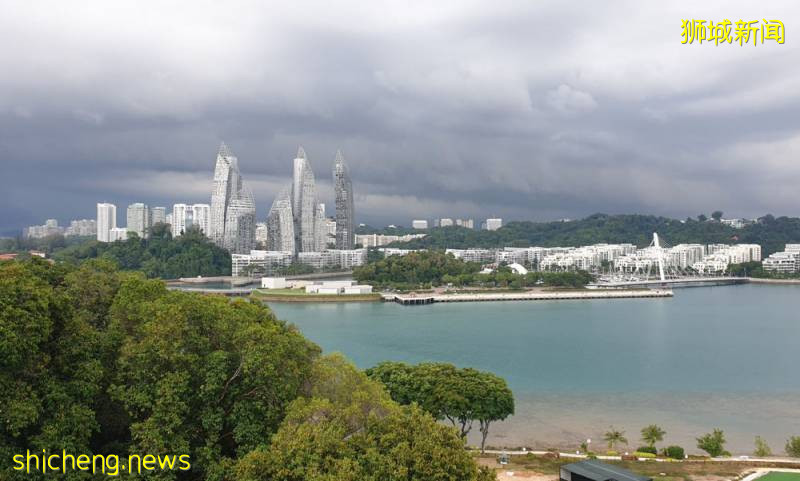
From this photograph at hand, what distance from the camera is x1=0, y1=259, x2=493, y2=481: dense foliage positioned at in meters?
3.54

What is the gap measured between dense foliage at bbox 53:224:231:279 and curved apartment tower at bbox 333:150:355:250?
10.6 m

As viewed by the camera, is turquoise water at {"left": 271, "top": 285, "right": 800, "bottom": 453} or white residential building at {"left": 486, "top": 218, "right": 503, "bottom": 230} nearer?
turquoise water at {"left": 271, "top": 285, "right": 800, "bottom": 453}

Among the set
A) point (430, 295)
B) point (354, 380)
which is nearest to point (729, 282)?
point (430, 295)

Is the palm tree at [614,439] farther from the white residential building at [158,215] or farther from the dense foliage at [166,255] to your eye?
the white residential building at [158,215]

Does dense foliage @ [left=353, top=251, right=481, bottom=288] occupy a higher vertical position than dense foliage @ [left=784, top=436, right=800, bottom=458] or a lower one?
higher

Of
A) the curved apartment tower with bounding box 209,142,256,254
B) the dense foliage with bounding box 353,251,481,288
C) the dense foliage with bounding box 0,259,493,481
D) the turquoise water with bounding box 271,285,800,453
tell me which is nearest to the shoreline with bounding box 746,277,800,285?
the turquoise water with bounding box 271,285,800,453

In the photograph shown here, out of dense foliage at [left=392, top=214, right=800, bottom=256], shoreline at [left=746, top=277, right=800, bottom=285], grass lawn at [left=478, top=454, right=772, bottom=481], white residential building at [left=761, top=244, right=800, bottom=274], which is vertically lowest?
grass lawn at [left=478, top=454, right=772, bottom=481]

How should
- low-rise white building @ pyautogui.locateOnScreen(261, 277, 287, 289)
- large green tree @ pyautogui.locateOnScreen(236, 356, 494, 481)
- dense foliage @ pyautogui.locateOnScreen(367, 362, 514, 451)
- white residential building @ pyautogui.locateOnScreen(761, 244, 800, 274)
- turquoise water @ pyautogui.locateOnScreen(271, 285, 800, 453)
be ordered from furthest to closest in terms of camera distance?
white residential building @ pyautogui.locateOnScreen(761, 244, 800, 274) → low-rise white building @ pyautogui.locateOnScreen(261, 277, 287, 289) → turquoise water @ pyautogui.locateOnScreen(271, 285, 800, 453) → dense foliage @ pyautogui.locateOnScreen(367, 362, 514, 451) → large green tree @ pyautogui.locateOnScreen(236, 356, 494, 481)

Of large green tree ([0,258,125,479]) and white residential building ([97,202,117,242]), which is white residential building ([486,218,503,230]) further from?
large green tree ([0,258,125,479])

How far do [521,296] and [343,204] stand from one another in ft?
81.7

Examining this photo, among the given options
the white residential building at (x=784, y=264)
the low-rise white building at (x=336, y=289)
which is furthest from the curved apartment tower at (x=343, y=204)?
the white residential building at (x=784, y=264)

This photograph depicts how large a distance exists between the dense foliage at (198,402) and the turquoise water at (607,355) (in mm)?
4850

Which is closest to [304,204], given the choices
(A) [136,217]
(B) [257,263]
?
(B) [257,263]

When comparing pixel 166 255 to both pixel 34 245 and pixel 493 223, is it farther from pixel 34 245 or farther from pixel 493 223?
pixel 493 223
